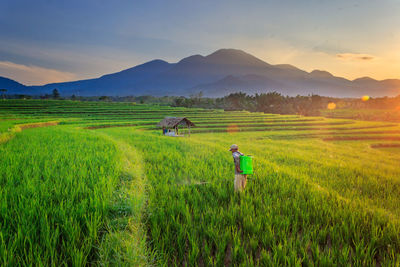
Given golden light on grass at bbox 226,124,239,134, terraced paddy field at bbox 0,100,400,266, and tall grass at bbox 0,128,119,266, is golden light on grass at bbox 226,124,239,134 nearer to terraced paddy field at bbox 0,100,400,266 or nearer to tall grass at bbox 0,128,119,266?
terraced paddy field at bbox 0,100,400,266

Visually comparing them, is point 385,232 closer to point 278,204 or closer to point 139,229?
point 278,204

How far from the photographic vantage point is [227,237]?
2.83 m

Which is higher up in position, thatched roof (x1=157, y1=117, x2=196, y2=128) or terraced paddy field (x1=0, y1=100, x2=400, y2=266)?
thatched roof (x1=157, y1=117, x2=196, y2=128)

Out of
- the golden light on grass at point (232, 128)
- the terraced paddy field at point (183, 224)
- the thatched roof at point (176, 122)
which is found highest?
the thatched roof at point (176, 122)

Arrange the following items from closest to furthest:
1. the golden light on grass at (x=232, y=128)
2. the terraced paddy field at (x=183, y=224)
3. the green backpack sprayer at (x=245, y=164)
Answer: the terraced paddy field at (x=183, y=224)
the green backpack sprayer at (x=245, y=164)
the golden light on grass at (x=232, y=128)

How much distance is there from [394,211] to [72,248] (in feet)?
21.0

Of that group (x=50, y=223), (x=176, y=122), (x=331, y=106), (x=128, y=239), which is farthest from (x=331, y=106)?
(x=50, y=223)

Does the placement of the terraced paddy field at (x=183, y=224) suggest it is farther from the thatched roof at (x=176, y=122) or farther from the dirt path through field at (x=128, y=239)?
the thatched roof at (x=176, y=122)

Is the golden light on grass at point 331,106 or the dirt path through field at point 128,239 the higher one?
the golden light on grass at point 331,106

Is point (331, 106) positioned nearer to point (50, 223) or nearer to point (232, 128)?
point (232, 128)

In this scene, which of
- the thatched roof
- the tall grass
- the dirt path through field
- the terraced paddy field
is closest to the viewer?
the tall grass

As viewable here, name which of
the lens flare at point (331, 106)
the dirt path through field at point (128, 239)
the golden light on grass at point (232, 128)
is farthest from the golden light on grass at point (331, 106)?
the dirt path through field at point (128, 239)

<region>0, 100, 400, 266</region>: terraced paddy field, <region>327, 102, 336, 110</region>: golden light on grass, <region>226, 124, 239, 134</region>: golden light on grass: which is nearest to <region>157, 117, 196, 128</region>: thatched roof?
<region>226, 124, 239, 134</region>: golden light on grass

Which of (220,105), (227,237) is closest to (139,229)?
(227,237)
